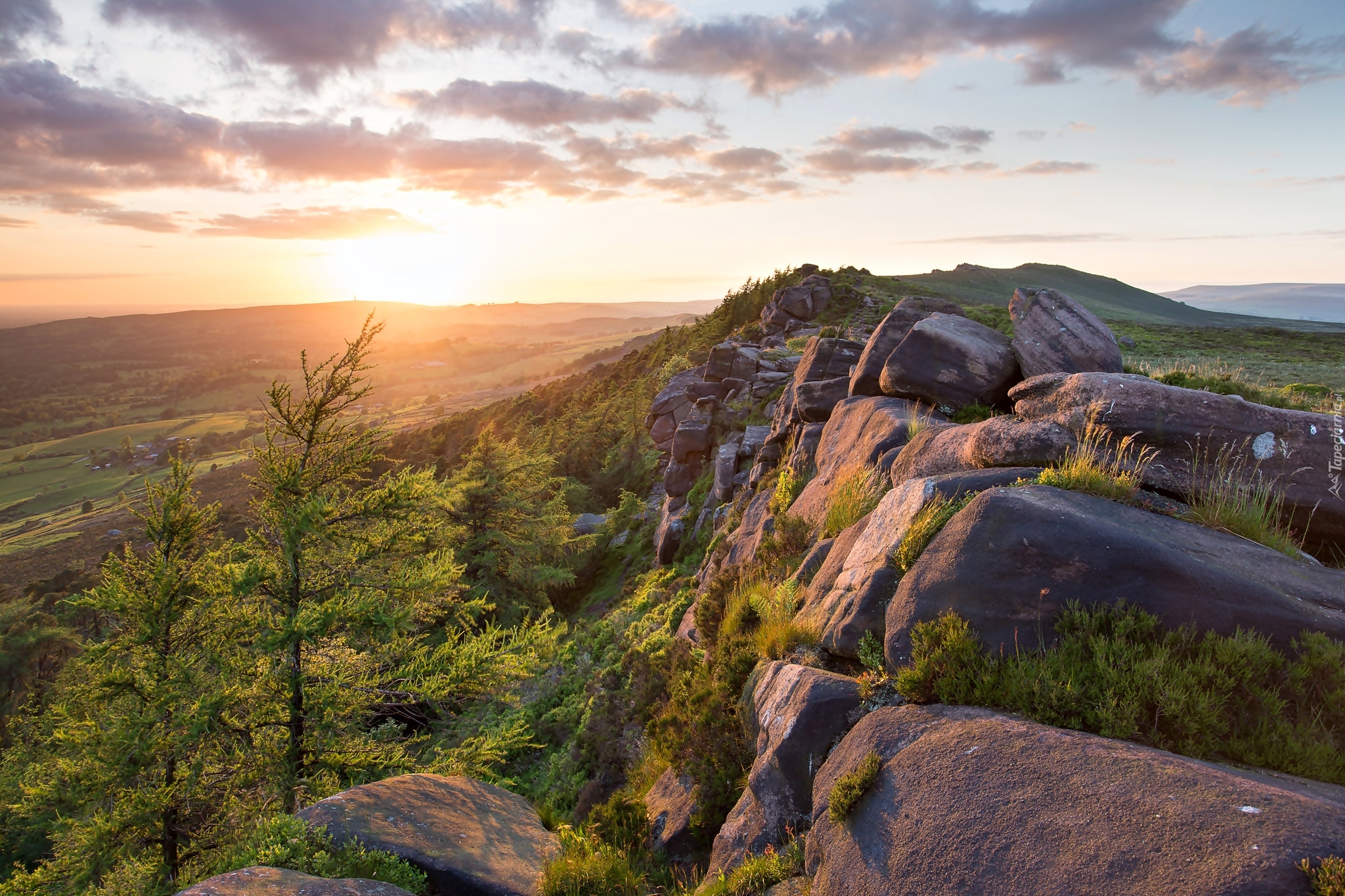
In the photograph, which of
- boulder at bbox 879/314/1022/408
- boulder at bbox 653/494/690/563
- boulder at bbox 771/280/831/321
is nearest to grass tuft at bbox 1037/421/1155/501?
boulder at bbox 879/314/1022/408

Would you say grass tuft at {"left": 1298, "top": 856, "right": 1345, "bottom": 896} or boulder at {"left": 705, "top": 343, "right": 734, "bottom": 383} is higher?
boulder at {"left": 705, "top": 343, "right": 734, "bottom": 383}

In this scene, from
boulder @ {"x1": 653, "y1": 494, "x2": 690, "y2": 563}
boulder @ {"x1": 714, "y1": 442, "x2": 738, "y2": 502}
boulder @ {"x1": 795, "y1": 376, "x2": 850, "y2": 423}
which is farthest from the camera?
boulder @ {"x1": 653, "y1": 494, "x2": 690, "y2": 563}

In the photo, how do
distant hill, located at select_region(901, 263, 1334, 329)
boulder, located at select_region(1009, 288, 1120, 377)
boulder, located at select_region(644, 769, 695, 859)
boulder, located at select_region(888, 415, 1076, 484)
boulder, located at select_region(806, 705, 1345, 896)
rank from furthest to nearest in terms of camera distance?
distant hill, located at select_region(901, 263, 1334, 329) → boulder, located at select_region(1009, 288, 1120, 377) → boulder, located at select_region(888, 415, 1076, 484) → boulder, located at select_region(644, 769, 695, 859) → boulder, located at select_region(806, 705, 1345, 896)

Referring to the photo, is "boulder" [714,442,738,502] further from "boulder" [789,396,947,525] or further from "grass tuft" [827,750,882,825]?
"grass tuft" [827,750,882,825]

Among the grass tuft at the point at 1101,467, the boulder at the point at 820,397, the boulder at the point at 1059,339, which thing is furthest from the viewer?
the boulder at the point at 820,397

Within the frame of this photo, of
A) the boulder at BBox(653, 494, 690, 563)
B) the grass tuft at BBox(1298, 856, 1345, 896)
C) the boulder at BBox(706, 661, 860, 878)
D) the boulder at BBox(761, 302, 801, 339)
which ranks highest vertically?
the boulder at BBox(761, 302, 801, 339)

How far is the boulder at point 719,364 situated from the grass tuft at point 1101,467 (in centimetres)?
2178

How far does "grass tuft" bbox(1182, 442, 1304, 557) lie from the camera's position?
6844 mm

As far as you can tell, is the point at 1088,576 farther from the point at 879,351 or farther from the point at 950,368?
the point at 879,351

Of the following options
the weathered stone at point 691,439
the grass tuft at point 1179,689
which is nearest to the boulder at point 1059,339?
the grass tuft at point 1179,689

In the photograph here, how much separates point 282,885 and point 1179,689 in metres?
7.69

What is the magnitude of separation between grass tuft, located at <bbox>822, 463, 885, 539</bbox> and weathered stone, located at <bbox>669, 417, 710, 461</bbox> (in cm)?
1577

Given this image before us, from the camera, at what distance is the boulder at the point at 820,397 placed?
1564cm

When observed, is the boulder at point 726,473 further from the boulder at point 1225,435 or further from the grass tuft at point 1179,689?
the grass tuft at point 1179,689
